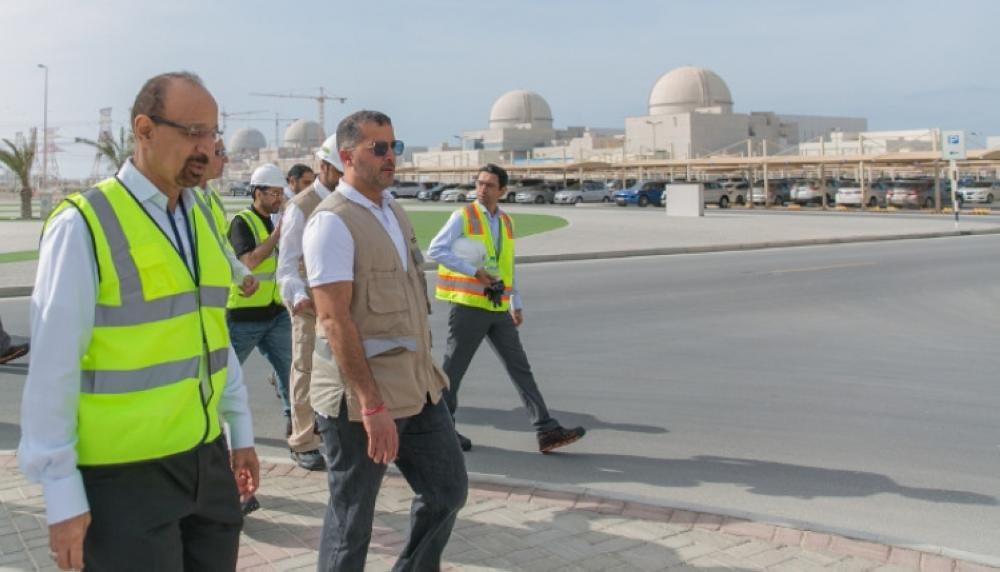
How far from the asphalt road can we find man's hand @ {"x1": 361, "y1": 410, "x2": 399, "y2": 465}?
81.0 inches

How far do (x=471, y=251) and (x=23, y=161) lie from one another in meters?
38.8

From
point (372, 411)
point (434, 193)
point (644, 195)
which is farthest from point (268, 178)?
point (434, 193)

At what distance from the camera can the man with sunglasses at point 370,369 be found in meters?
3.29

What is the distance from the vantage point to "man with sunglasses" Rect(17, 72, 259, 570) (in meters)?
2.29

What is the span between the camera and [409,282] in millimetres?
3525

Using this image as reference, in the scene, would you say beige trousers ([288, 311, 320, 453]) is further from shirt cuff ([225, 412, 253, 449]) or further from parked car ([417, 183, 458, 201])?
parked car ([417, 183, 458, 201])

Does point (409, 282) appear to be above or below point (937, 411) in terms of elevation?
above

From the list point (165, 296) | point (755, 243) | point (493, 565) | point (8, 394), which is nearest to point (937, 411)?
point (493, 565)

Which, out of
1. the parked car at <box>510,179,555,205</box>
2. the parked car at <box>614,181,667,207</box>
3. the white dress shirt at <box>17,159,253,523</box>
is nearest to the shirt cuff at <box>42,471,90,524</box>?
the white dress shirt at <box>17,159,253,523</box>

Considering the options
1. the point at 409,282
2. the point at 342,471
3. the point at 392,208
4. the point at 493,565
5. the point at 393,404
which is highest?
the point at 392,208

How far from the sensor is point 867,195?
4681 cm

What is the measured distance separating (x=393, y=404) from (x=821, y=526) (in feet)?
7.37

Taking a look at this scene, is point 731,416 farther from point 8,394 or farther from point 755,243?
point 755,243

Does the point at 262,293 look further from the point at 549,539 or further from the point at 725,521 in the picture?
the point at 725,521
